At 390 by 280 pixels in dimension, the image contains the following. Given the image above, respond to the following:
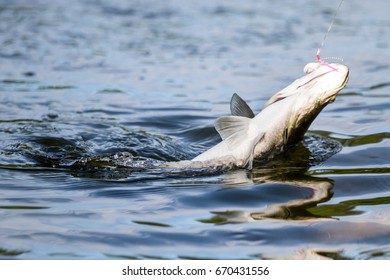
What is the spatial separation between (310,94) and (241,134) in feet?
1.85

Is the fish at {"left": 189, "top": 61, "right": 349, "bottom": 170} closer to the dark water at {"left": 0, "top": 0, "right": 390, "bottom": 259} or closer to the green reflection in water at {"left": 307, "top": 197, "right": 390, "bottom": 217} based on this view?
the dark water at {"left": 0, "top": 0, "right": 390, "bottom": 259}

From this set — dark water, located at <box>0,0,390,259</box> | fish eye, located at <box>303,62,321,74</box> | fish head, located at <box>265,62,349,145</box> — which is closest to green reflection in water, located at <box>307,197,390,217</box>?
dark water, located at <box>0,0,390,259</box>

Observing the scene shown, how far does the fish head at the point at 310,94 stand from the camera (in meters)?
5.12

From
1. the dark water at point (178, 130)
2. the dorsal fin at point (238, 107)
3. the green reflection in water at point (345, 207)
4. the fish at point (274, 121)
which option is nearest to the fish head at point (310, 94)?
the fish at point (274, 121)

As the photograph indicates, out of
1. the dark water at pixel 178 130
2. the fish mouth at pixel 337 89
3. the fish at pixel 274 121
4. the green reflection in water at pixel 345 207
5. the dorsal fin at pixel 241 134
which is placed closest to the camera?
the dark water at pixel 178 130

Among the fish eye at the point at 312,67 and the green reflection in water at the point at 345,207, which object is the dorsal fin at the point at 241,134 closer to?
the fish eye at the point at 312,67

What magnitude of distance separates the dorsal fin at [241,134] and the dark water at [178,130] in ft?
0.69

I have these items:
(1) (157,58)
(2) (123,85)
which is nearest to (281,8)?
(1) (157,58)

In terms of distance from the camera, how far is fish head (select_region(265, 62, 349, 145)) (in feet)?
16.8

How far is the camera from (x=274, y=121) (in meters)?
5.41

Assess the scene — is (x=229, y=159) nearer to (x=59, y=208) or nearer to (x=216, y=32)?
(x=59, y=208)

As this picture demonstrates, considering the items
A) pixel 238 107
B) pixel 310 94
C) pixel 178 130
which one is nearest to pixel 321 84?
pixel 310 94

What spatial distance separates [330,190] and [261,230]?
109 centimetres

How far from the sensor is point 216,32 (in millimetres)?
12469
